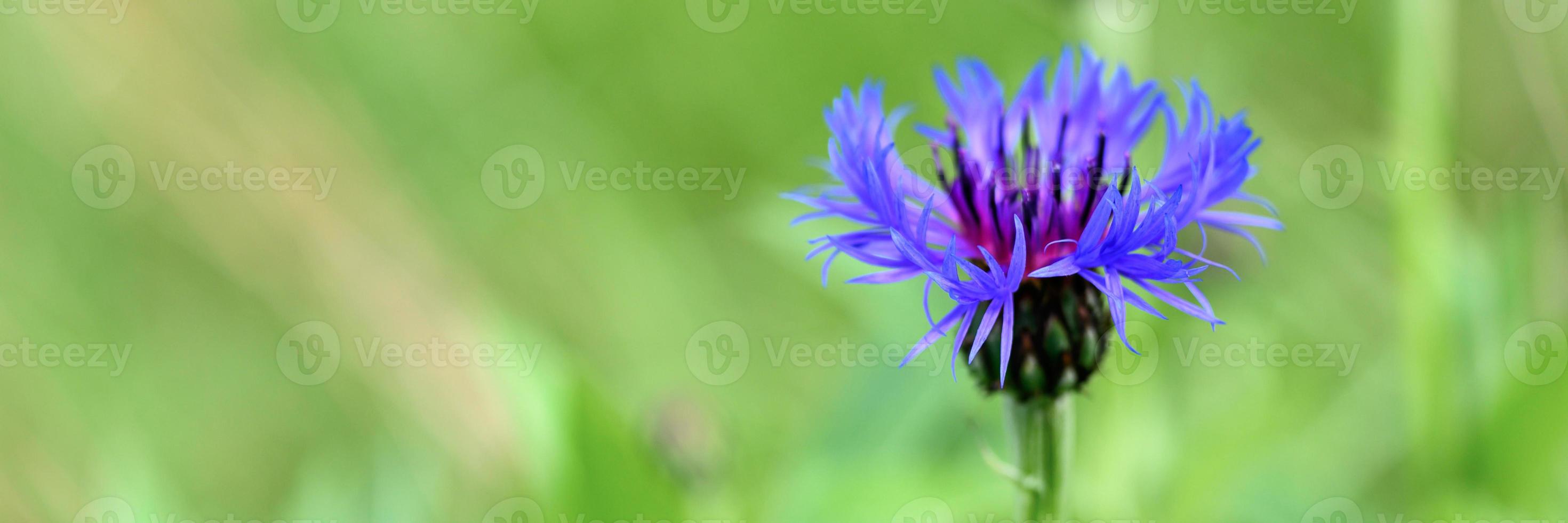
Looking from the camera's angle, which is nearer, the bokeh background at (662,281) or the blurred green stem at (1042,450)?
the blurred green stem at (1042,450)

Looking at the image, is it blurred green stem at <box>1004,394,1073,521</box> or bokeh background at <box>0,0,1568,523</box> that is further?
bokeh background at <box>0,0,1568,523</box>

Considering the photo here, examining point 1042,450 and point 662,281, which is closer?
point 1042,450

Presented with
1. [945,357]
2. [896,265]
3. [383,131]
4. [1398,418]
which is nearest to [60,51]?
[383,131]

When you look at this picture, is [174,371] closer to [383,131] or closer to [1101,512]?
[383,131]

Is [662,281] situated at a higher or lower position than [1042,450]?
higher
